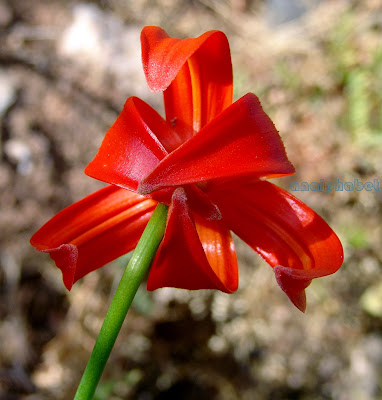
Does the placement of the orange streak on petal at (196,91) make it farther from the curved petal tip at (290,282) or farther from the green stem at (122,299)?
the curved petal tip at (290,282)

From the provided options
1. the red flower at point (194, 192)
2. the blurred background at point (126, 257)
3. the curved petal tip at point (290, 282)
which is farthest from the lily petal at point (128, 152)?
the blurred background at point (126, 257)

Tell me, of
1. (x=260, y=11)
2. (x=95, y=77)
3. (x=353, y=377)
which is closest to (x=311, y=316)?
(x=353, y=377)

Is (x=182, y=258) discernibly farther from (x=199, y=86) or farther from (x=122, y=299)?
(x=199, y=86)

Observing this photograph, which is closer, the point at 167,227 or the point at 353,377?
the point at 167,227

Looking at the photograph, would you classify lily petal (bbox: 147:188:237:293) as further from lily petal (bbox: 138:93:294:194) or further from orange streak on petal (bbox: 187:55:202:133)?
orange streak on petal (bbox: 187:55:202:133)

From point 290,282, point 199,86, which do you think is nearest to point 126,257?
point 199,86

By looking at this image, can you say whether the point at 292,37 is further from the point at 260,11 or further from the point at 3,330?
the point at 3,330

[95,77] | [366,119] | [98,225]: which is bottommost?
[366,119]

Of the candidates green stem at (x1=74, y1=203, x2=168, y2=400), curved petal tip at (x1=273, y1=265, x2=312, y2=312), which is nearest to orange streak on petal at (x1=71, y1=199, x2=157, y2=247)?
green stem at (x1=74, y1=203, x2=168, y2=400)
